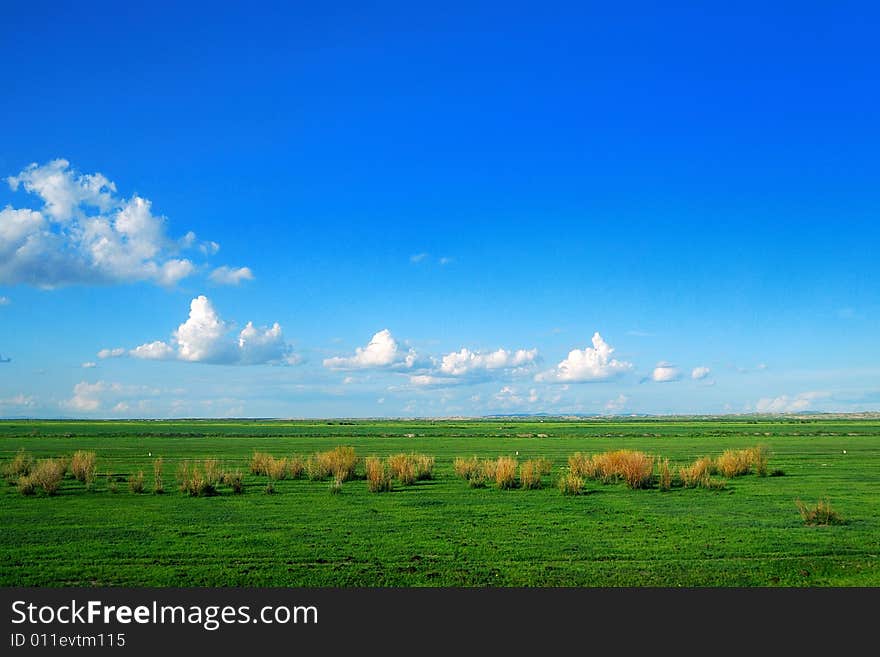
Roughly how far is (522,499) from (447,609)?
14.5 metres

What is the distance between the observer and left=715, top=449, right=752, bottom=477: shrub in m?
34.0

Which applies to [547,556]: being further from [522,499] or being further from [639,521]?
[522,499]

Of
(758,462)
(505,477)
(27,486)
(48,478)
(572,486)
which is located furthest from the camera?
(758,462)

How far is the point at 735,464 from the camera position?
3450 centimetres

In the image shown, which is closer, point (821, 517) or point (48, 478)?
point (821, 517)

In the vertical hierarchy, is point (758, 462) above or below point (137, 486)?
below

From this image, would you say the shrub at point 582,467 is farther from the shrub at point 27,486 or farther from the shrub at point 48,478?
the shrub at point 27,486

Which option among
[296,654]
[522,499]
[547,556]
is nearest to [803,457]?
[522,499]

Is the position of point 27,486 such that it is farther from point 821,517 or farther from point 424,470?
point 821,517

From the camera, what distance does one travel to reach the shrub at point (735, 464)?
34031 millimetres

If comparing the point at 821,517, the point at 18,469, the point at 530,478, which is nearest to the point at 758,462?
the point at 530,478

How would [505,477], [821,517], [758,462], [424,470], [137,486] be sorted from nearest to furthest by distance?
[821,517] < [137,486] < [505,477] < [424,470] < [758,462]

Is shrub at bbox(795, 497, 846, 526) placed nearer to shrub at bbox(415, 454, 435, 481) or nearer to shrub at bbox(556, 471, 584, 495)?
shrub at bbox(556, 471, 584, 495)

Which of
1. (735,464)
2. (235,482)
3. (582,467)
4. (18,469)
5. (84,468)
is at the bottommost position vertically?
(735,464)
